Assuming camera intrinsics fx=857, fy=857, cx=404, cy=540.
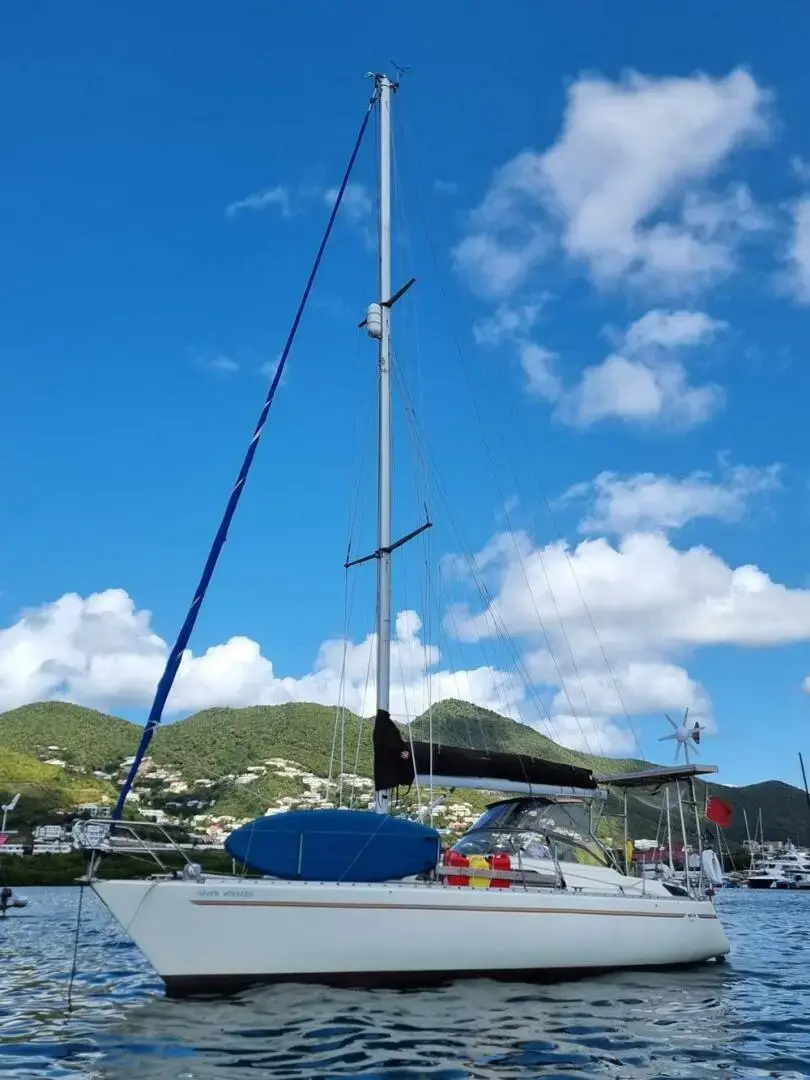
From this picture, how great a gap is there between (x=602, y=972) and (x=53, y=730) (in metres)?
151

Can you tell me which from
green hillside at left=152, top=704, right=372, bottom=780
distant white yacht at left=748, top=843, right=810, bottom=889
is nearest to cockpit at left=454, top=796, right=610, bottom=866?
distant white yacht at left=748, top=843, right=810, bottom=889

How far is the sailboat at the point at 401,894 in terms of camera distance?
12.0 metres

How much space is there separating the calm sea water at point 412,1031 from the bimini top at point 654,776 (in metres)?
4.04

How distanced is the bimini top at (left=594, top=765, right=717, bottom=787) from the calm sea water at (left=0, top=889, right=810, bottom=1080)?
404cm

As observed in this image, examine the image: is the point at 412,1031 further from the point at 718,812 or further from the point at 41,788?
the point at 41,788

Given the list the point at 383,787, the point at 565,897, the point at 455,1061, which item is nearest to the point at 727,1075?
the point at 455,1061

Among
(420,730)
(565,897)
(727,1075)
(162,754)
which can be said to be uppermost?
(162,754)

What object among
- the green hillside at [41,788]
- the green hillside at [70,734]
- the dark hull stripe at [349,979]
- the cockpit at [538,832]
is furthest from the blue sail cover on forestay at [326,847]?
the green hillside at [70,734]

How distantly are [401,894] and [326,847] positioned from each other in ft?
4.44

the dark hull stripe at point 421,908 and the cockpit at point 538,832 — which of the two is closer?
the dark hull stripe at point 421,908

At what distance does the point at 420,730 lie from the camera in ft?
55.6

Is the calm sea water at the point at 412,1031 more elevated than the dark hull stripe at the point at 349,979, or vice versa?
the dark hull stripe at the point at 349,979

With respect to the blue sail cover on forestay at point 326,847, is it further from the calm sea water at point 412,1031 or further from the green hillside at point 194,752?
the green hillside at point 194,752

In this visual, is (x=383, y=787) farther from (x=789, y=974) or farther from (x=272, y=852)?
(x=789, y=974)
